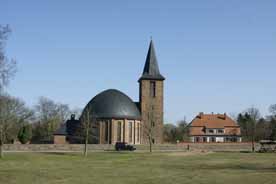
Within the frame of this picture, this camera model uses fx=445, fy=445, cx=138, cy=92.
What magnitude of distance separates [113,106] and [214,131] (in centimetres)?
3053

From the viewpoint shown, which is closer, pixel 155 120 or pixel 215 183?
pixel 215 183

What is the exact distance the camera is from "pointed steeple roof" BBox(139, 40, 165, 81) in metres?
89.0

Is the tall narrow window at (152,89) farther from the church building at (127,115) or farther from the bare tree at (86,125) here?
the bare tree at (86,125)

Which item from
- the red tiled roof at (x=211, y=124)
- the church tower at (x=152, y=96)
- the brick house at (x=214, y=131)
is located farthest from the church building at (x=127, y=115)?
the red tiled roof at (x=211, y=124)

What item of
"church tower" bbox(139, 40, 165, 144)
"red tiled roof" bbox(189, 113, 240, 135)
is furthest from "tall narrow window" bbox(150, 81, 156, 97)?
"red tiled roof" bbox(189, 113, 240, 135)

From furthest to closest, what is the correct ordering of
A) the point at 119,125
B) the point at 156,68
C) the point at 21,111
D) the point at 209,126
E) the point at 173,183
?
the point at 209,126
the point at 156,68
the point at 119,125
the point at 21,111
the point at 173,183

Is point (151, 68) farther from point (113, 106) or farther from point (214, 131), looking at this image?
point (214, 131)

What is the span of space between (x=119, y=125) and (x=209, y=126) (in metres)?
28.5

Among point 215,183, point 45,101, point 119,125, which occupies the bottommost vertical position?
point 215,183

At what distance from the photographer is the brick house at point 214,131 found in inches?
4063

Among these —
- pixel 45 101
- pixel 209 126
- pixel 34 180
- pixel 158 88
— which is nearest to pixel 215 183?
pixel 34 180

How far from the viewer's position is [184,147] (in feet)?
242

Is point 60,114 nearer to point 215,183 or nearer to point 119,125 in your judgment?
point 119,125

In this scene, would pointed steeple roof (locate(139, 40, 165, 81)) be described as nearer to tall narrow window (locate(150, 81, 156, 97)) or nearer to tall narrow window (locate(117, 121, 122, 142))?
tall narrow window (locate(150, 81, 156, 97))
